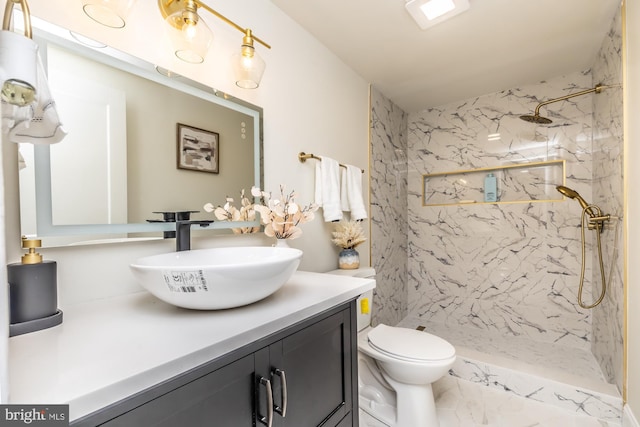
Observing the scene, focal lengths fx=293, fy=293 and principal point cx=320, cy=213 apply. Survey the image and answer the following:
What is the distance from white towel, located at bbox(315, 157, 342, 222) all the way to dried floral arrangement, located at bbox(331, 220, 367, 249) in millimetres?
154

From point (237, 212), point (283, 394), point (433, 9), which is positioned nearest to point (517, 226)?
point (433, 9)

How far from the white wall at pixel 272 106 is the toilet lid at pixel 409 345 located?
536mm

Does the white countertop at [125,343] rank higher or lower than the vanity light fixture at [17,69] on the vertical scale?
lower

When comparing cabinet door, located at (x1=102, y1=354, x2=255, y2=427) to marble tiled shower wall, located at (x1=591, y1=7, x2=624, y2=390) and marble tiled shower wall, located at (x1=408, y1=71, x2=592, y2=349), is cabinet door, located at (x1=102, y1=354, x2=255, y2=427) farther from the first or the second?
marble tiled shower wall, located at (x1=408, y1=71, x2=592, y2=349)

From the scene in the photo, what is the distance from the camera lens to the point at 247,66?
128 cm

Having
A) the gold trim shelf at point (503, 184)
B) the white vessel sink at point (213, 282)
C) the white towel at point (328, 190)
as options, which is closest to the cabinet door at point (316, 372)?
the white vessel sink at point (213, 282)

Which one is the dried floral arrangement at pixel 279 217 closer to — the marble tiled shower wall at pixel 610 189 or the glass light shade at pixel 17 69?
the glass light shade at pixel 17 69

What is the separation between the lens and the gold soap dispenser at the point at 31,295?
658 mm

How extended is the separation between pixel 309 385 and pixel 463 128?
289 cm

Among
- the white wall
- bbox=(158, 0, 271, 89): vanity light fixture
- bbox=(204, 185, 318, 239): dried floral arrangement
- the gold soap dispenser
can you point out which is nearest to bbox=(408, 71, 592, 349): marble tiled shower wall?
the white wall

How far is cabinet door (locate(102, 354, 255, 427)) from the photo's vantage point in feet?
1.69

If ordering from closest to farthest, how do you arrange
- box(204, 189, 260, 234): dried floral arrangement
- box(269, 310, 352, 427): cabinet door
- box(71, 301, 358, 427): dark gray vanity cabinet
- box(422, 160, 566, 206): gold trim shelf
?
box(71, 301, 358, 427): dark gray vanity cabinet, box(269, 310, 352, 427): cabinet door, box(204, 189, 260, 234): dried floral arrangement, box(422, 160, 566, 206): gold trim shelf

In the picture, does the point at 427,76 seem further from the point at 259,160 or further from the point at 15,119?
the point at 15,119

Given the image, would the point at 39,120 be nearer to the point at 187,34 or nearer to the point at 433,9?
the point at 187,34
